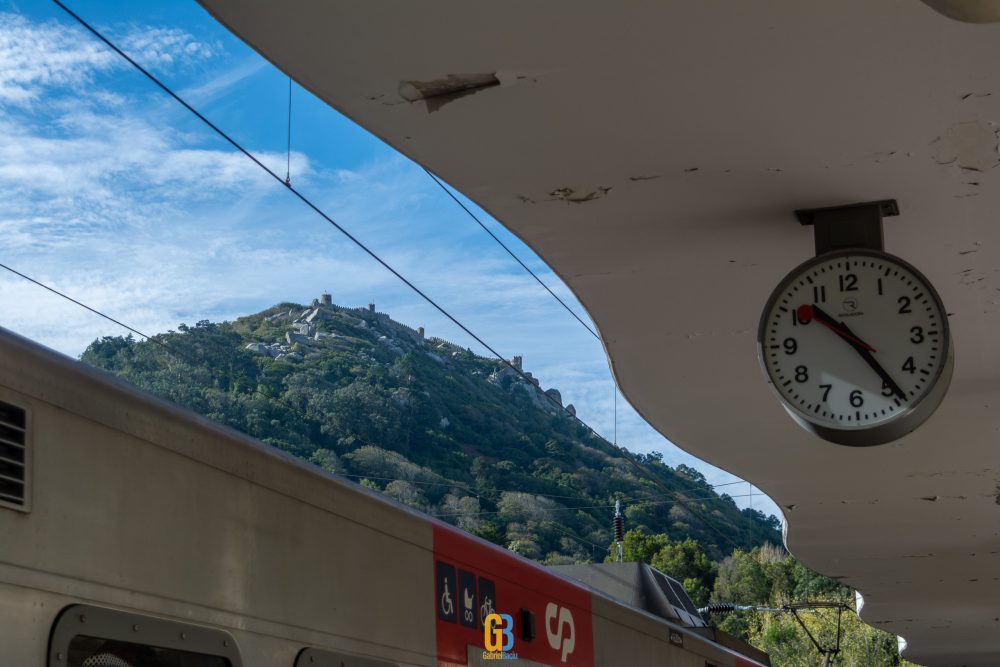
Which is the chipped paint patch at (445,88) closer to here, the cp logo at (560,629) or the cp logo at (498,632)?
the cp logo at (498,632)

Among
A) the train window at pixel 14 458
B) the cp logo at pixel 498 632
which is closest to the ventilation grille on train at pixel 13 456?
the train window at pixel 14 458

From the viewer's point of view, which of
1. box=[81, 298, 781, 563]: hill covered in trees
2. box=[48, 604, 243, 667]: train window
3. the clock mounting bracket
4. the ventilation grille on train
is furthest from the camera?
box=[81, 298, 781, 563]: hill covered in trees

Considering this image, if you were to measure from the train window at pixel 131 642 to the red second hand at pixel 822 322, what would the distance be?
8.61 feet

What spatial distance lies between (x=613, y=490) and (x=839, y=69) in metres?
95.7

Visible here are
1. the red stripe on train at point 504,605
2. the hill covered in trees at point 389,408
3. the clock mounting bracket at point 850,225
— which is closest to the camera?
the clock mounting bracket at point 850,225

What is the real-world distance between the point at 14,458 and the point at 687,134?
2819mm

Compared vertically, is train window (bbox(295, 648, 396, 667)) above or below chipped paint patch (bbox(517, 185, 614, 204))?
below

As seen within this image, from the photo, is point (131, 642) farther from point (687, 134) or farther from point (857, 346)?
point (857, 346)

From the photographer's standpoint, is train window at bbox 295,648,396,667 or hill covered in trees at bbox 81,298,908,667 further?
hill covered in trees at bbox 81,298,908,667

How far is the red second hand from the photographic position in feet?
17.4

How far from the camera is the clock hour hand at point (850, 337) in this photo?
5246 mm

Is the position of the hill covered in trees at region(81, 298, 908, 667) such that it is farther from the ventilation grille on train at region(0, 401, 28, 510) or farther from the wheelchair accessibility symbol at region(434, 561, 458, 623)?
the ventilation grille on train at region(0, 401, 28, 510)

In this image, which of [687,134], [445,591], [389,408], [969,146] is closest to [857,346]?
[969,146]

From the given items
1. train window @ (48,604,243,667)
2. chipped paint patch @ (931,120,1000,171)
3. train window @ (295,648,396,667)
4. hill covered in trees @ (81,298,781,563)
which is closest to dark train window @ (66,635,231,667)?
train window @ (48,604,243,667)
